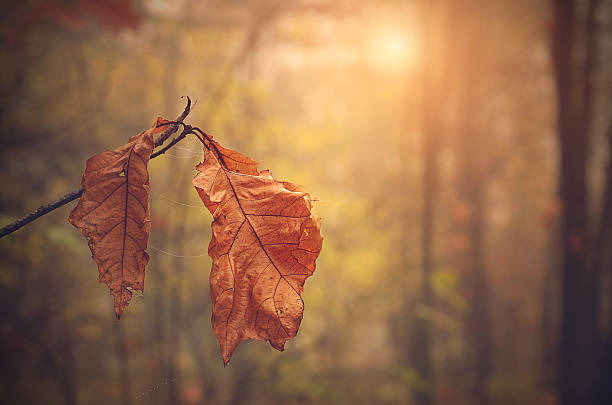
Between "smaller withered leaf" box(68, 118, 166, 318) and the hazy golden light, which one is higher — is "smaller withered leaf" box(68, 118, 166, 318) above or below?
below

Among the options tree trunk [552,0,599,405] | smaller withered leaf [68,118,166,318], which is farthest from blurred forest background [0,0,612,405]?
smaller withered leaf [68,118,166,318]

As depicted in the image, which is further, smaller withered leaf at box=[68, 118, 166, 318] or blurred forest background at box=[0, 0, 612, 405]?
blurred forest background at box=[0, 0, 612, 405]

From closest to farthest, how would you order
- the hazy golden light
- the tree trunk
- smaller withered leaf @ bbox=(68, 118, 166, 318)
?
smaller withered leaf @ bbox=(68, 118, 166, 318) < the tree trunk < the hazy golden light

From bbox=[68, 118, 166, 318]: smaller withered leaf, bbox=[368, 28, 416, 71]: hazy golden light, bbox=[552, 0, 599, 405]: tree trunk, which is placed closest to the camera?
bbox=[68, 118, 166, 318]: smaller withered leaf

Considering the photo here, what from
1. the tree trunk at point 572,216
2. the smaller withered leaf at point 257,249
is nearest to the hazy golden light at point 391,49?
the tree trunk at point 572,216

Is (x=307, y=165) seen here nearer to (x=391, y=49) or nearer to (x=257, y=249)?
(x=391, y=49)

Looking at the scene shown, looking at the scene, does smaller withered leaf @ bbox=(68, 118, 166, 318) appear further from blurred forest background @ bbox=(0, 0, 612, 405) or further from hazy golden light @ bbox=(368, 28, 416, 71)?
hazy golden light @ bbox=(368, 28, 416, 71)
